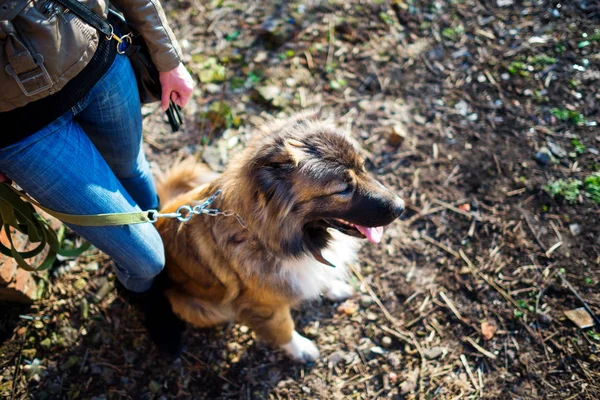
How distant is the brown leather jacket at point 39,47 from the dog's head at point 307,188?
1043 millimetres

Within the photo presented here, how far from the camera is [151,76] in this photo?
7.91 ft

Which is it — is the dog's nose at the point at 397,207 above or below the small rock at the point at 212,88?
above

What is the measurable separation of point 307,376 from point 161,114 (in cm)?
325

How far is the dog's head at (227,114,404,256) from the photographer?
93.1 inches

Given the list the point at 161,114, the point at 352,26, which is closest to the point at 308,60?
the point at 352,26

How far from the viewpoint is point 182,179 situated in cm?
332

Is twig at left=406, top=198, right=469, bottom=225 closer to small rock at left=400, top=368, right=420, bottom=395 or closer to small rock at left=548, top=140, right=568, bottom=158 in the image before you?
small rock at left=548, top=140, right=568, bottom=158

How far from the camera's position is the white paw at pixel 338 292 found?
3.49 meters

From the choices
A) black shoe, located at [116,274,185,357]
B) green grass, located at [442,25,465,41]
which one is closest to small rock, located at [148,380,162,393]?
black shoe, located at [116,274,185,357]

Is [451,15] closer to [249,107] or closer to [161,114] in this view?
[249,107]

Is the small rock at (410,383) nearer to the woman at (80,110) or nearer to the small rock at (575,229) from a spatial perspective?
the small rock at (575,229)

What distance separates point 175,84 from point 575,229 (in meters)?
3.55

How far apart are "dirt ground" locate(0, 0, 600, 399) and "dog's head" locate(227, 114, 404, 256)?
122cm

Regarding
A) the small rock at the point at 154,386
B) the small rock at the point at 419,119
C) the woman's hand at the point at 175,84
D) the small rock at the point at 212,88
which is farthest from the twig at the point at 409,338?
the small rock at the point at 212,88
